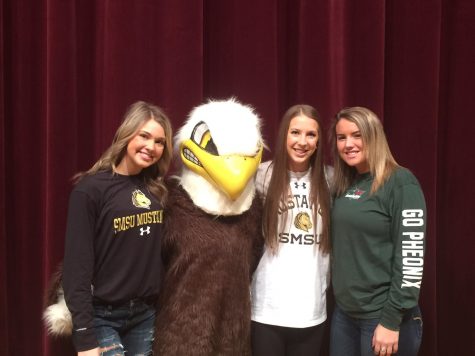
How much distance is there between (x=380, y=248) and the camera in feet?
4.35

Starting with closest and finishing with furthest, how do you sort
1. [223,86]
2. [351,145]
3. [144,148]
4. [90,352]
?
[90,352], [144,148], [351,145], [223,86]

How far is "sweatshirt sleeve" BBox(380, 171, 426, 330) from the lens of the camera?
4.09 feet

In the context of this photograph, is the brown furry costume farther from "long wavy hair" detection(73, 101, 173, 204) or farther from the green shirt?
the green shirt

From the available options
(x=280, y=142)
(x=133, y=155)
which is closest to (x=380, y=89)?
(x=280, y=142)

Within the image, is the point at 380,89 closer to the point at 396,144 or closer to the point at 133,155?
the point at 396,144

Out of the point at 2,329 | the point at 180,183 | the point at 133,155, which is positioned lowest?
the point at 2,329

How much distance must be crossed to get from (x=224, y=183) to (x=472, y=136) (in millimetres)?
1287

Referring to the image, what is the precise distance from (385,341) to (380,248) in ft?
0.92

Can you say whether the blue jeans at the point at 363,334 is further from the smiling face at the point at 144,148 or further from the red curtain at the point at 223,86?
the smiling face at the point at 144,148

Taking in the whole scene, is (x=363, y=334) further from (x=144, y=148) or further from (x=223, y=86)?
(x=223, y=86)

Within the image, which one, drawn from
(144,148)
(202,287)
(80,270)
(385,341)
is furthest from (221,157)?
(385,341)

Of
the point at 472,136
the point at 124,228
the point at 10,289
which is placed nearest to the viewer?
the point at 124,228

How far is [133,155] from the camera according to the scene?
4.18 ft

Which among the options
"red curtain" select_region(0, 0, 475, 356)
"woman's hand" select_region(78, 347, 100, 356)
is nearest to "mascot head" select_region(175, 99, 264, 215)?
"red curtain" select_region(0, 0, 475, 356)
